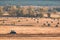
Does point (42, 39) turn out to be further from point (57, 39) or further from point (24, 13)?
point (24, 13)

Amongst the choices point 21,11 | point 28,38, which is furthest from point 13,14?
point 28,38

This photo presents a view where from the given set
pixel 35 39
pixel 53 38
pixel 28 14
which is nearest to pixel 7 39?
pixel 35 39

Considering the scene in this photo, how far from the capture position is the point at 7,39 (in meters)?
48.8

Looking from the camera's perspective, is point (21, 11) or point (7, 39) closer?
point (7, 39)

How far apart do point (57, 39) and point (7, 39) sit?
8593mm

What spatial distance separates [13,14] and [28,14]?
630 centimetres

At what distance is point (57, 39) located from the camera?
163 ft

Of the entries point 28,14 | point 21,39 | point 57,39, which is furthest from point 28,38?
point 28,14

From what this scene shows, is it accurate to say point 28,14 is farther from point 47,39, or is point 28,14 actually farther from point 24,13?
point 47,39

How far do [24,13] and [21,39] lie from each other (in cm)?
6711

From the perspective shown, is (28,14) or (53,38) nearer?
(53,38)

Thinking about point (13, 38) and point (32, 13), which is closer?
point (13, 38)

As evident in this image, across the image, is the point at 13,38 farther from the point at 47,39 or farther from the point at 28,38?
the point at 47,39

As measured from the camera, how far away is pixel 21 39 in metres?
49.3
